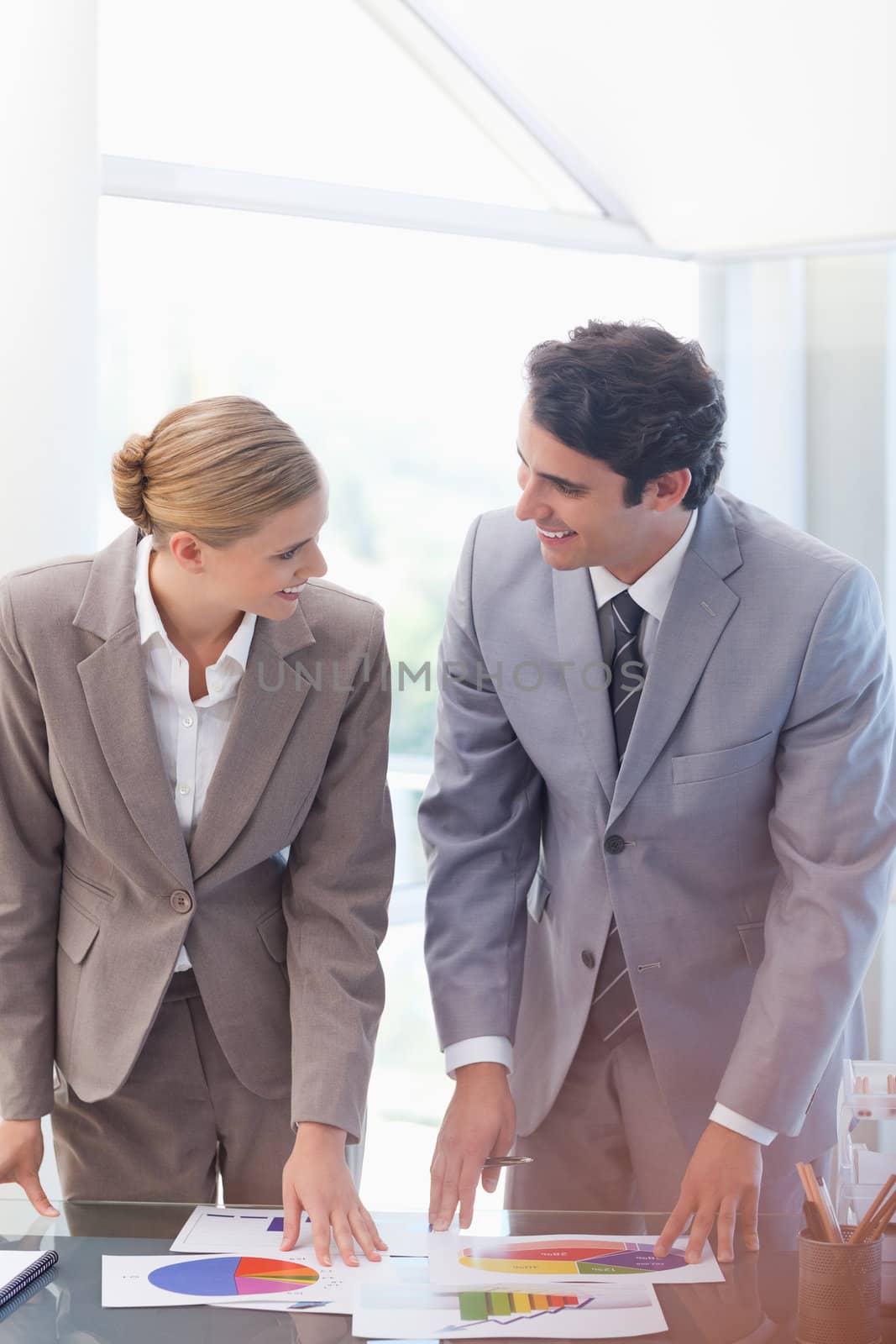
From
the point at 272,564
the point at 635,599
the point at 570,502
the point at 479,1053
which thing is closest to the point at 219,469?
the point at 272,564

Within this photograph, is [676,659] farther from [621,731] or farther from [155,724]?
[155,724]

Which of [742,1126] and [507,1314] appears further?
[742,1126]

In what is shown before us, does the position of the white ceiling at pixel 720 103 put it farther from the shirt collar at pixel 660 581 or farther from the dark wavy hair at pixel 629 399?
the shirt collar at pixel 660 581

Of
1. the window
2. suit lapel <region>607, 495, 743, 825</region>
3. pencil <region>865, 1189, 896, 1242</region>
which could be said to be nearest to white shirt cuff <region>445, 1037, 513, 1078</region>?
suit lapel <region>607, 495, 743, 825</region>

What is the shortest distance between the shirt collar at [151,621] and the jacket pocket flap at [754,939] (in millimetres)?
710

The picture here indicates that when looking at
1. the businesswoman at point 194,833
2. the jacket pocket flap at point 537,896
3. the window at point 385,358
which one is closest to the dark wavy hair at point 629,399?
the businesswoman at point 194,833

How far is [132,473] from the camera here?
1562 millimetres

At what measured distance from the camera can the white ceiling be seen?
8.32 ft

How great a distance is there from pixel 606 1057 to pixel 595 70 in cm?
210

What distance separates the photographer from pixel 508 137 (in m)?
3.17

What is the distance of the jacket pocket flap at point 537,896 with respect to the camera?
70.7 inches

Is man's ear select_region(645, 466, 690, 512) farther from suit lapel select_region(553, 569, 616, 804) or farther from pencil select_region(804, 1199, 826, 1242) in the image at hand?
pencil select_region(804, 1199, 826, 1242)

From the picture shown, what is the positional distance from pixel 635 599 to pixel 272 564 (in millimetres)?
468

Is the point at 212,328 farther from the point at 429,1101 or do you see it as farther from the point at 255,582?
the point at 429,1101
